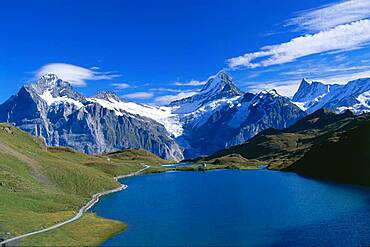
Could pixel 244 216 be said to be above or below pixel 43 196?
below

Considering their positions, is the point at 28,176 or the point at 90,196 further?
the point at 90,196

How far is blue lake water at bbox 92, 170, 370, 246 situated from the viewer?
96250 millimetres

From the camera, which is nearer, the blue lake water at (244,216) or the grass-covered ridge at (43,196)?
the blue lake water at (244,216)

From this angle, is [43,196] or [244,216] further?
[43,196]

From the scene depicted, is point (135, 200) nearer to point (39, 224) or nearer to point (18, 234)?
point (39, 224)

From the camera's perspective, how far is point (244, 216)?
123 m

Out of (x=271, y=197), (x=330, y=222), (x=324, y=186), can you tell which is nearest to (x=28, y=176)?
(x=271, y=197)

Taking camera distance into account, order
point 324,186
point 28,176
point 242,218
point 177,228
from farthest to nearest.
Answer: point 324,186
point 28,176
point 242,218
point 177,228

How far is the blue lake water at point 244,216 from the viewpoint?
96250 millimetres

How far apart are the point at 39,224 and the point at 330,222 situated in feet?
227

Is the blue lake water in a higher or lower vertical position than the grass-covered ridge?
lower

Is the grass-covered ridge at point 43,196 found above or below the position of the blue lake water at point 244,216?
above

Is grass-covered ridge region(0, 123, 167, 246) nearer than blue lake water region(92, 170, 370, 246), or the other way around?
blue lake water region(92, 170, 370, 246)

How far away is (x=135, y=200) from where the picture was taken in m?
167
